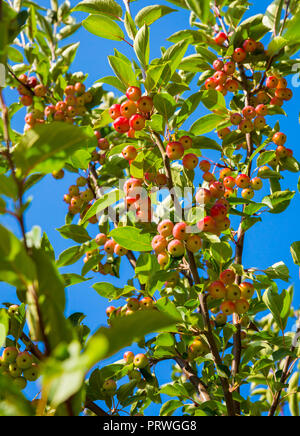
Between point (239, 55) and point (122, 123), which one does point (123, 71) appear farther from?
point (239, 55)

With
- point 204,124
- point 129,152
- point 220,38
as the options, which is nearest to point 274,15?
point 220,38

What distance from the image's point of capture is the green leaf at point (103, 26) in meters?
2.11

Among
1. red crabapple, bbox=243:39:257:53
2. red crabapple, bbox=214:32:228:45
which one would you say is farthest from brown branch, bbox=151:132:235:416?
red crabapple, bbox=214:32:228:45

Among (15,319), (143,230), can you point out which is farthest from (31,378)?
(143,230)

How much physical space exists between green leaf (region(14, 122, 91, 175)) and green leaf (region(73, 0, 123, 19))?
5.41 ft

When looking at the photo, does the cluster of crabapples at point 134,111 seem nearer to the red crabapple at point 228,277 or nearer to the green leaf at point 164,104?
the green leaf at point 164,104

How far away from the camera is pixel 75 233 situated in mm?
2547

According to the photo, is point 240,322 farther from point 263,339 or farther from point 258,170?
point 258,170

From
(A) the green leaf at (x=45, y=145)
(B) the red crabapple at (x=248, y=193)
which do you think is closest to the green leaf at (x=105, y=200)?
(B) the red crabapple at (x=248, y=193)

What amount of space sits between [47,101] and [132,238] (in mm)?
2049

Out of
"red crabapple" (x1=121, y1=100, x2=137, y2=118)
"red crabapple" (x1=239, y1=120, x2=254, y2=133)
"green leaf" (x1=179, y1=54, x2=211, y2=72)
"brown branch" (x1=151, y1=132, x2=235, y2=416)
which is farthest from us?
"green leaf" (x1=179, y1=54, x2=211, y2=72)

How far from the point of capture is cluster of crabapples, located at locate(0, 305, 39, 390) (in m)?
1.71

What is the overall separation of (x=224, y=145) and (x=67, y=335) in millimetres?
2080

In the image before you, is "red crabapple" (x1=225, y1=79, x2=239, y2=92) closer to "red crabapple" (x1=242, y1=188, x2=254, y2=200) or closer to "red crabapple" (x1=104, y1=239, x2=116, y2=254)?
"red crabapple" (x1=242, y1=188, x2=254, y2=200)
